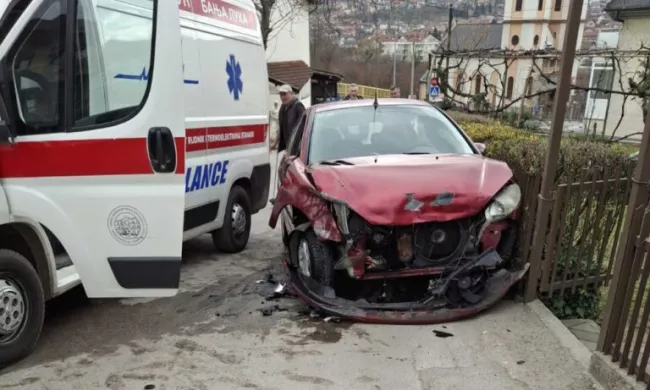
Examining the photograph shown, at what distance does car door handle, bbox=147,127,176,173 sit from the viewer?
10.6 feet

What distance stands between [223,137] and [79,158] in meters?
2.40

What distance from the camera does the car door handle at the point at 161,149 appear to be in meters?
3.22

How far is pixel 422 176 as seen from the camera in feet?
13.2

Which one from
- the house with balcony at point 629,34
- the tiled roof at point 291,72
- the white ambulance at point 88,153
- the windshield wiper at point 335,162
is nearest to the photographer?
the white ambulance at point 88,153

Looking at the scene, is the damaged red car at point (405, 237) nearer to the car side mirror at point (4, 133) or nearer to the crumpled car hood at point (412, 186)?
the crumpled car hood at point (412, 186)

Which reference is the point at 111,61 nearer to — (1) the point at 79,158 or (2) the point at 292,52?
(1) the point at 79,158

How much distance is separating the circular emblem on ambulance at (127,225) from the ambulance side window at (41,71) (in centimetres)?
61

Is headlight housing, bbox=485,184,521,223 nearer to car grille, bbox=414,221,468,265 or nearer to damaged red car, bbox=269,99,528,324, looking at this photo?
damaged red car, bbox=269,99,528,324

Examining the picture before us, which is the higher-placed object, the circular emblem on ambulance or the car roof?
the car roof

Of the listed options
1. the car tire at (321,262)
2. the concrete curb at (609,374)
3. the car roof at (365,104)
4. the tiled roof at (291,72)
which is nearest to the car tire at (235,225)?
A: the car roof at (365,104)

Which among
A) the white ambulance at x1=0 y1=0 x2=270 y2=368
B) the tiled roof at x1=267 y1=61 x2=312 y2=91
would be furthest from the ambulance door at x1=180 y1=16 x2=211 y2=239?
the tiled roof at x1=267 y1=61 x2=312 y2=91

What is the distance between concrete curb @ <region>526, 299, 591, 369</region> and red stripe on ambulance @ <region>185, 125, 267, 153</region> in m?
3.27

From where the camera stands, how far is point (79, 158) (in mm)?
3180

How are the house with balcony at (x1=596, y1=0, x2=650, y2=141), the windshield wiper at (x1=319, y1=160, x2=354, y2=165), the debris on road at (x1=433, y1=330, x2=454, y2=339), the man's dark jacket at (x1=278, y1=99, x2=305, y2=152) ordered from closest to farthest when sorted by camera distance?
1. the debris on road at (x1=433, y1=330, x2=454, y2=339)
2. the windshield wiper at (x1=319, y1=160, x2=354, y2=165)
3. the man's dark jacket at (x1=278, y1=99, x2=305, y2=152)
4. the house with balcony at (x1=596, y1=0, x2=650, y2=141)
